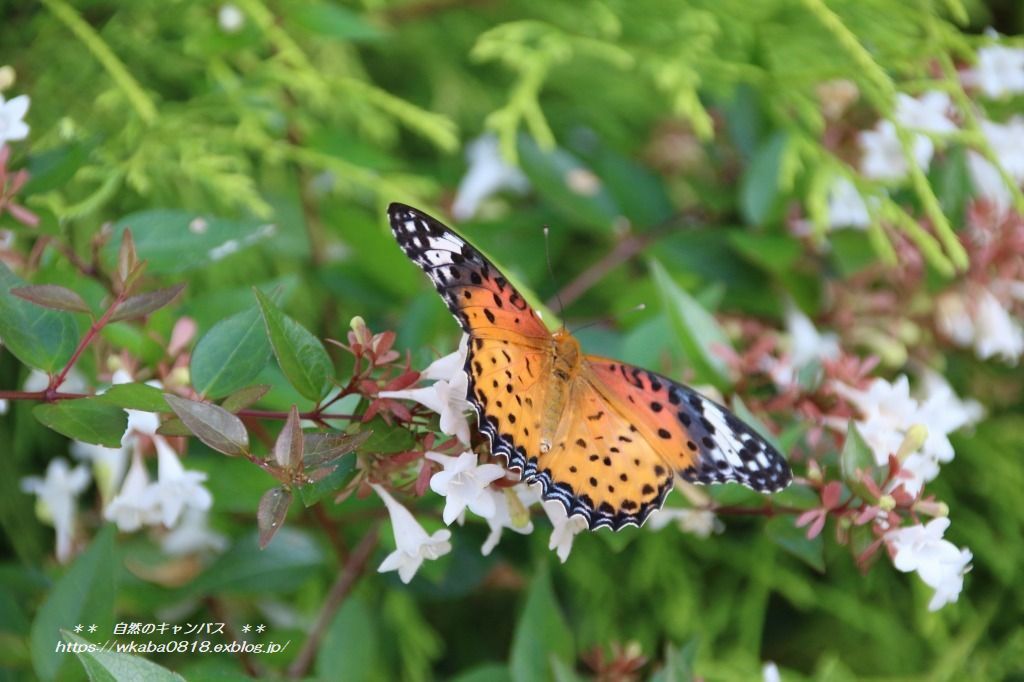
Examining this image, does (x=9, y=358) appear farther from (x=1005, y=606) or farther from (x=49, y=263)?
(x=1005, y=606)

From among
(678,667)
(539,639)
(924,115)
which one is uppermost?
(924,115)

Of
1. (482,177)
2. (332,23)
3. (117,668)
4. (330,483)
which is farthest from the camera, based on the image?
(482,177)

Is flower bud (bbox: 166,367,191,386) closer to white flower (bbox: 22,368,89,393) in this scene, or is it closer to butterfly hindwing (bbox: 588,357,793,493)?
white flower (bbox: 22,368,89,393)

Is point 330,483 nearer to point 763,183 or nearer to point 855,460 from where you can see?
point 855,460

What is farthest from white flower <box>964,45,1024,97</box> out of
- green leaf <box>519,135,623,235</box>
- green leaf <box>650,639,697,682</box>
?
green leaf <box>650,639,697,682</box>

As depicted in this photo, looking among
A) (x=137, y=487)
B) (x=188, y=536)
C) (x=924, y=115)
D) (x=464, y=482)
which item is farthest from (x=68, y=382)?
(x=924, y=115)

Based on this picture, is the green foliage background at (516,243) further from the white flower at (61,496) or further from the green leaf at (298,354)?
the green leaf at (298,354)

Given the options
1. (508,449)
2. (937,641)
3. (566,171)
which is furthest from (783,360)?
(937,641)
